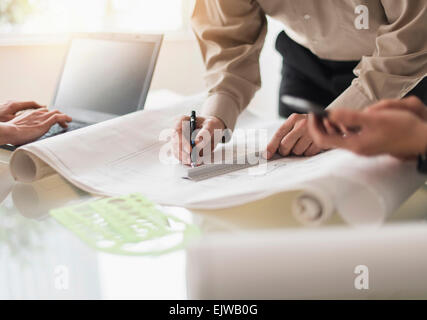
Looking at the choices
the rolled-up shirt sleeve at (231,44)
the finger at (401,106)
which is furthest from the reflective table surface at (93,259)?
the rolled-up shirt sleeve at (231,44)

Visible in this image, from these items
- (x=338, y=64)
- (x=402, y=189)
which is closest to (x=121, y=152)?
(x=402, y=189)

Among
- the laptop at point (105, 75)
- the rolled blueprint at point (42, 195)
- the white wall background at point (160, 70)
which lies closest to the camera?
the rolled blueprint at point (42, 195)

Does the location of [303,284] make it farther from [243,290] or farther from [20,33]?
[20,33]

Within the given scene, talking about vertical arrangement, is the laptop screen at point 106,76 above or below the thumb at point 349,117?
above

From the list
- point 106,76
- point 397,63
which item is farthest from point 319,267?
point 106,76

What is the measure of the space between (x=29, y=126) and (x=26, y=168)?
8.7 inches

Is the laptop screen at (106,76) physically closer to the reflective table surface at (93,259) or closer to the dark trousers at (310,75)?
the dark trousers at (310,75)

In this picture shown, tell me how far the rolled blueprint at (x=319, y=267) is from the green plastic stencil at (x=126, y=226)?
0.05 meters

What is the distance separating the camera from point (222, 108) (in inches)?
38.3

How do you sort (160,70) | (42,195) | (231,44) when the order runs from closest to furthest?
(42,195) < (231,44) < (160,70)

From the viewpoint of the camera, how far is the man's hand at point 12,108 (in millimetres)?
1014

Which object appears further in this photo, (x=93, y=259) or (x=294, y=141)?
(x=294, y=141)
